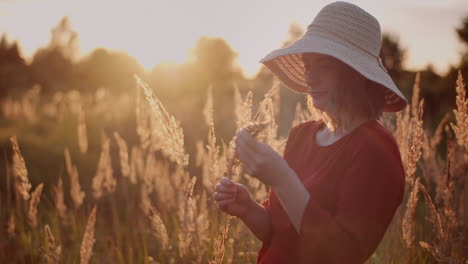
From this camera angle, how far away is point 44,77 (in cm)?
2884

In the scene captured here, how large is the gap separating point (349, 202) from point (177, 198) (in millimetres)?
2162

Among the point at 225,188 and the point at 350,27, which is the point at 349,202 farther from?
the point at 350,27

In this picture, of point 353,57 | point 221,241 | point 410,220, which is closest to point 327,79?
point 353,57

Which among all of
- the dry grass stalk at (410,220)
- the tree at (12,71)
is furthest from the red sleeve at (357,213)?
the tree at (12,71)

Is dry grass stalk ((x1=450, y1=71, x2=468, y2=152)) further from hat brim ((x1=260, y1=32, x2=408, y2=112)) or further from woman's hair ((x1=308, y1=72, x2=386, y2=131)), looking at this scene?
woman's hair ((x1=308, y1=72, x2=386, y2=131))

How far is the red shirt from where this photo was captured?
1469 millimetres

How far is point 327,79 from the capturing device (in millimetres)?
1691

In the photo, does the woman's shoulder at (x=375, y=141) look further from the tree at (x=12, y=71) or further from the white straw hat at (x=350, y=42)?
the tree at (x=12, y=71)

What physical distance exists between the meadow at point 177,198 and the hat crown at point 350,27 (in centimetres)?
38

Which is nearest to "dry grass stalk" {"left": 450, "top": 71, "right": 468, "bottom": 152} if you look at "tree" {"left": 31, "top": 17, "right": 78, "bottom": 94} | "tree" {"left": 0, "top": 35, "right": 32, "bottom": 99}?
"tree" {"left": 0, "top": 35, "right": 32, "bottom": 99}

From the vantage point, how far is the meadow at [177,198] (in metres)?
2.00

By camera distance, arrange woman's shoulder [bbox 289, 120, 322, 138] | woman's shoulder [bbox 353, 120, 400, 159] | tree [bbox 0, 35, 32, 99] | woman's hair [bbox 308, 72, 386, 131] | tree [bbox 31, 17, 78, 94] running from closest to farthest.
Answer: woman's shoulder [bbox 353, 120, 400, 159] < woman's hair [bbox 308, 72, 386, 131] < woman's shoulder [bbox 289, 120, 322, 138] < tree [bbox 0, 35, 32, 99] < tree [bbox 31, 17, 78, 94]

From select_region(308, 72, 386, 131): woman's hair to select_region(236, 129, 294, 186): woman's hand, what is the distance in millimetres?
363

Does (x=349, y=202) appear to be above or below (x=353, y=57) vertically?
below
